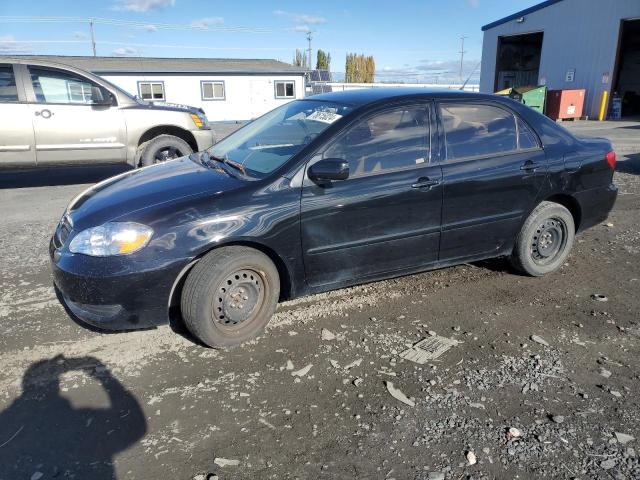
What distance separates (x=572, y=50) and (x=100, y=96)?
87.9 ft

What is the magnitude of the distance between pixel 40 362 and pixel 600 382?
3.49 m

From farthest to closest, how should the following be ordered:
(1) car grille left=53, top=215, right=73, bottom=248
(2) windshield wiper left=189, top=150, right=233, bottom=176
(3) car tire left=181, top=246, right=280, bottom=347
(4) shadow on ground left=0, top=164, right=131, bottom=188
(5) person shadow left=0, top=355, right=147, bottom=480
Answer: (4) shadow on ground left=0, top=164, right=131, bottom=188 < (2) windshield wiper left=189, top=150, right=233, bottom=176 < (1) car grille left=53, top=215, right=73, bottom=248 < (3) car tire left=181, top=246, right=280, bottom=347 < (5) person shadow left=0, top=355, right=147, bottom=480

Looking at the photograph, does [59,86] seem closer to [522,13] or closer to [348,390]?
[348,390]

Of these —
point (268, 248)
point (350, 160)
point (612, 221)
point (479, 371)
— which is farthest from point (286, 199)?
point (612, 221)

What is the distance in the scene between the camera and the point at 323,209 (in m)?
3.37

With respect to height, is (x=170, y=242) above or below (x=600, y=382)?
above

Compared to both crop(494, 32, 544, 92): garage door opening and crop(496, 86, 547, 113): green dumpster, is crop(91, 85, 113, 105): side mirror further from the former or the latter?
crop(494, 32, 544, 92): garage door opening

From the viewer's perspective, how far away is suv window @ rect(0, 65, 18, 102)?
7.02m

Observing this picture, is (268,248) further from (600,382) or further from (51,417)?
(600,382)

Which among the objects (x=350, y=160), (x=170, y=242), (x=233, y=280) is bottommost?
(x=233, y=280)

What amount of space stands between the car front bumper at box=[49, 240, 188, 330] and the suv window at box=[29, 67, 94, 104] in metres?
5.23

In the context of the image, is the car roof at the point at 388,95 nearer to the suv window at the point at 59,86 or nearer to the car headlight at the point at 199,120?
the car headlight at the point at 199,120

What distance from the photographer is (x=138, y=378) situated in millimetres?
2969

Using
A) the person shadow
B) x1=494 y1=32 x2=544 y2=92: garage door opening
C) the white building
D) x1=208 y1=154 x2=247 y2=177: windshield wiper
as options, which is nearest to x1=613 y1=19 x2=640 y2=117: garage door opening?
x1=494 y1=32 x2=544 y2=92: garage door opening
